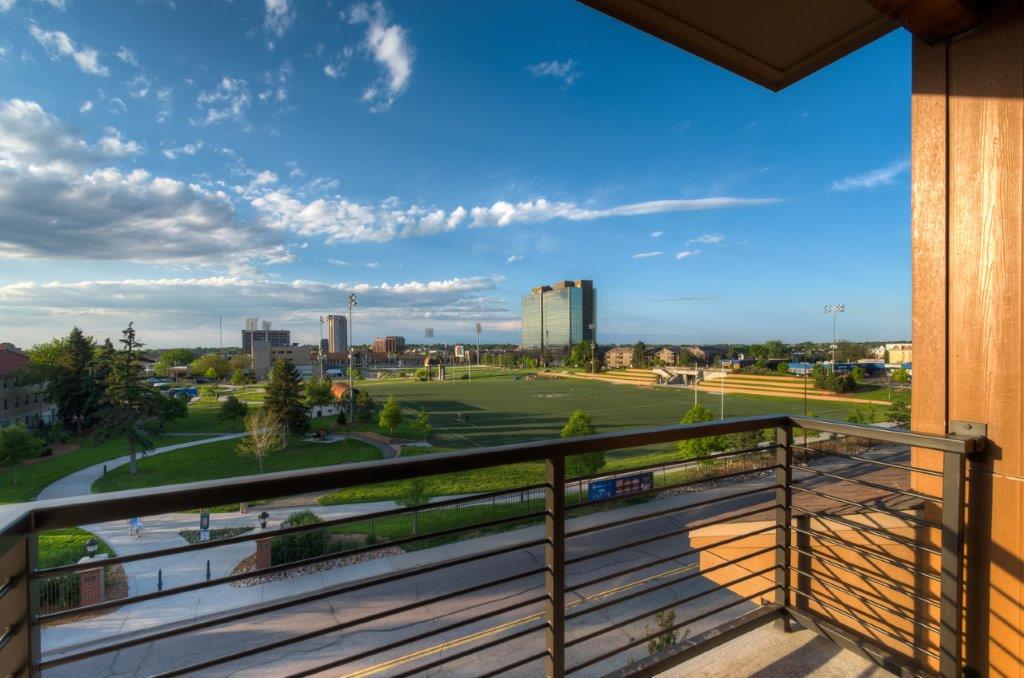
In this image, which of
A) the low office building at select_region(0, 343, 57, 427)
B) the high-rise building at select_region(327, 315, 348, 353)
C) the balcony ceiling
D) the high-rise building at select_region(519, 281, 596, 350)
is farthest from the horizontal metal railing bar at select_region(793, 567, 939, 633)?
the high-rise building at select_region(519, 281, 596, 350)

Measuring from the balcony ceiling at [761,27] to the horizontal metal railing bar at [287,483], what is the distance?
4.36ft

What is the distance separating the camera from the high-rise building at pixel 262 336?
153ft

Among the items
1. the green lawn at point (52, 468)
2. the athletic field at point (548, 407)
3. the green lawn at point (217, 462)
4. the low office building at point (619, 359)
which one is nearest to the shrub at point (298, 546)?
the green lawn at point (217, 462)

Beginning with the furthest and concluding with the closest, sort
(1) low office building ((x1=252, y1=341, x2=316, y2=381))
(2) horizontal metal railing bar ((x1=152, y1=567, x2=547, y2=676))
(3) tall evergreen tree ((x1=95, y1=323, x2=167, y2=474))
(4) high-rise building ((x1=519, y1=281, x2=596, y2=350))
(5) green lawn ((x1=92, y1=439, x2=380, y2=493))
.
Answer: (4) high-rise building ((x1=519, y1=281, x2=596, y2=350)) < (1) low office building ((x1=252, y1=341, x2=316, y2=381)) < (3) tall evergreen tree ((x1=95, y1=323, x2=167, y2=474)) < (5) green lawn ((x1=92, y1=439, x2=380, y2=493)) < (2) horizontal metal railing bar ((x1=152, y1=567, x2=547, y2=676))

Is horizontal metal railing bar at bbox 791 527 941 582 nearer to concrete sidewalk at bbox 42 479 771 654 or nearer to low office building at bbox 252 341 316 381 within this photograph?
concrete sidewalk at bbox 42 479 771 654

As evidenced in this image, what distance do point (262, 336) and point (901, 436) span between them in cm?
6181

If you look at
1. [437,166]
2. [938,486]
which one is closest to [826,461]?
[938,486]

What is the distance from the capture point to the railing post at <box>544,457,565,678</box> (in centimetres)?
120

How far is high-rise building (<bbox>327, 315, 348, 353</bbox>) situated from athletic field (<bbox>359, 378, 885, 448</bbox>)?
15863 millimetres

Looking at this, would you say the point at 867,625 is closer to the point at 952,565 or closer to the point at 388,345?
the point at 952,565

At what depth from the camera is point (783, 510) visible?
1.75 m

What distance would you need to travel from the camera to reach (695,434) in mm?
1478

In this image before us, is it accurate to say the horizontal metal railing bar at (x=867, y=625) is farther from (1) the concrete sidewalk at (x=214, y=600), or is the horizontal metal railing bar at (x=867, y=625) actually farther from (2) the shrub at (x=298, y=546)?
(2) the shrub at (x=298, y=546)

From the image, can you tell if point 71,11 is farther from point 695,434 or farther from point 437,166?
point 437,166
